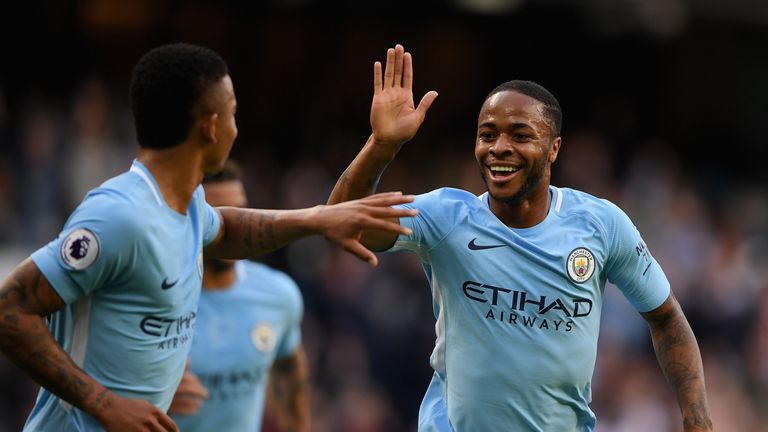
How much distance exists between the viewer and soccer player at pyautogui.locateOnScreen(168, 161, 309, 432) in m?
7.27

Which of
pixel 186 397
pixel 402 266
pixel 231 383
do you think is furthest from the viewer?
pixel 402 266

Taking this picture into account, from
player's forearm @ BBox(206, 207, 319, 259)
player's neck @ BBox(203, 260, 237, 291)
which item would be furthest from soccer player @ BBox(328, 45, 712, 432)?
player's neck @ BBox(203, 260, 237, 291)

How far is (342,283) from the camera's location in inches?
531

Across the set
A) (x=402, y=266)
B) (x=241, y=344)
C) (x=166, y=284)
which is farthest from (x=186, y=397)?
(x=402, y=266)

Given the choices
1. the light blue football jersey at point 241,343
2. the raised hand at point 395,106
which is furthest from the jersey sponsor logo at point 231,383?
the raised hand at point 395,106

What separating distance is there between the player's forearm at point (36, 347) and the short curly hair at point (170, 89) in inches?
29.6

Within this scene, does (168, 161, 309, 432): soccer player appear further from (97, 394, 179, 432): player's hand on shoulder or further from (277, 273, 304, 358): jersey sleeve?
(97, 394, 179, 432): player's hand on shoulder

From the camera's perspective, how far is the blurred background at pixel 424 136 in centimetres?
1252

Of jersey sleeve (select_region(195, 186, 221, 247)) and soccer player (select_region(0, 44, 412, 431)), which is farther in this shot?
jersey sleeve (select_region(195, 186, 221, 247))

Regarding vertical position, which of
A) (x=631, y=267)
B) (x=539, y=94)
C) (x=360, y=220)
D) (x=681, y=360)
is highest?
(x=539, y=94)

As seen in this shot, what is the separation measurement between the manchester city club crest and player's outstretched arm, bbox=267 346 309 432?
288 cm

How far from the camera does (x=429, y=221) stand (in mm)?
5566

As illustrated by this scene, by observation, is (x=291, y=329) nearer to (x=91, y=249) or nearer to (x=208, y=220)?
(x=208, y=220)

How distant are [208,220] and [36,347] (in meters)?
1.05
